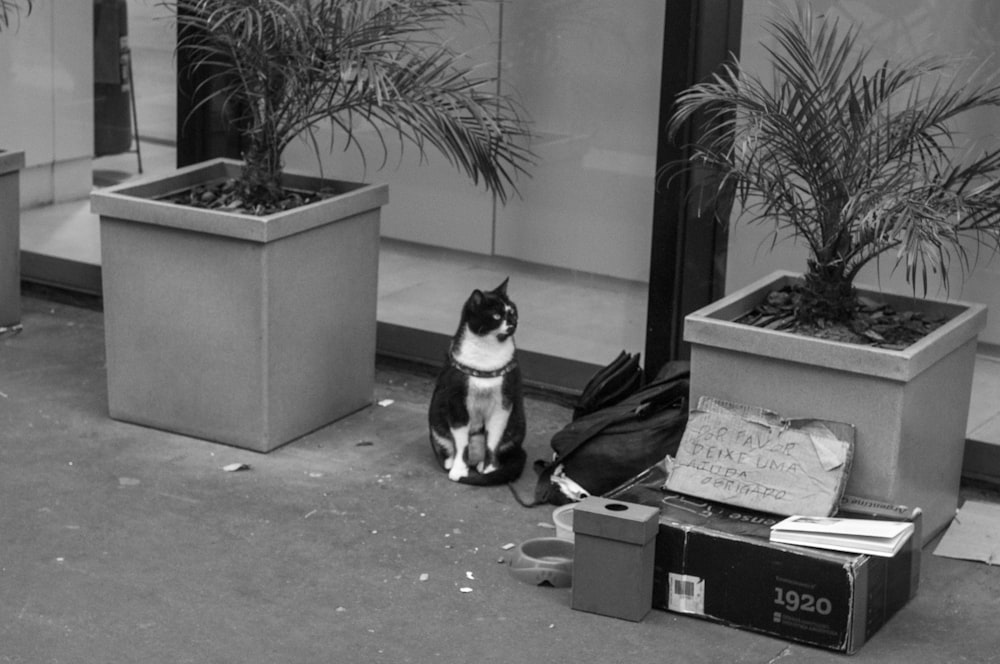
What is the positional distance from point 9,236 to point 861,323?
133 inches

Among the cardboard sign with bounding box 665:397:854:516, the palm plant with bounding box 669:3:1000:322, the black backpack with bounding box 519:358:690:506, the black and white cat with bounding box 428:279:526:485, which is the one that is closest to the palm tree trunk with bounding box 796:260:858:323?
the palm plant with bounding box 669:3:1000:322

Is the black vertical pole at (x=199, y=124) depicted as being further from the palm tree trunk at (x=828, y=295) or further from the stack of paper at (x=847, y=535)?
the stack of paper at (x=847, y=535)

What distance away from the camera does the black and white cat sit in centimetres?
432

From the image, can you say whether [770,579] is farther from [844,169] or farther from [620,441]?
[844,169]

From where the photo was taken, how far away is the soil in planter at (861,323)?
3922 millimetres

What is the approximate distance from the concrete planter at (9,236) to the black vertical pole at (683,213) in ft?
8.25

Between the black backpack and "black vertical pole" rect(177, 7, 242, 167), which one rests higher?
"black vertical pole" rect(177, 7, 242, 167)

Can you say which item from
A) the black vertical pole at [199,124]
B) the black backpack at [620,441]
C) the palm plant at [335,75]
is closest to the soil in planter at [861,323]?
the black backpack at [620,441]

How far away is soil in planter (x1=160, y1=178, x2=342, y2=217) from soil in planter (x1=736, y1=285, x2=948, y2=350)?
1.52 m

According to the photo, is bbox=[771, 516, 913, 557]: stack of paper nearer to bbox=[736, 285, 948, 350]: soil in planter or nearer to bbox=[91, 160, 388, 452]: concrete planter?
bbox=[736, 285, 948, 350]: soil in planter

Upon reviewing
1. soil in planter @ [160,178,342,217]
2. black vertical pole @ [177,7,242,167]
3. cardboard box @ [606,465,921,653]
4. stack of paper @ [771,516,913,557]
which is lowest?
cardboard box @ [606,465,921,653]

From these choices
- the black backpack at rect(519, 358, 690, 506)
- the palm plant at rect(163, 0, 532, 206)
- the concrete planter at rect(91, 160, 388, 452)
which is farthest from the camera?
the concrete planter at rect(91, 160, 388, 452)

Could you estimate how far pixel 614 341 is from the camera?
5.20 metres

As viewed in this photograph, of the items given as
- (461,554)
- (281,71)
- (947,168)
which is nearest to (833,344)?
(947,168)
